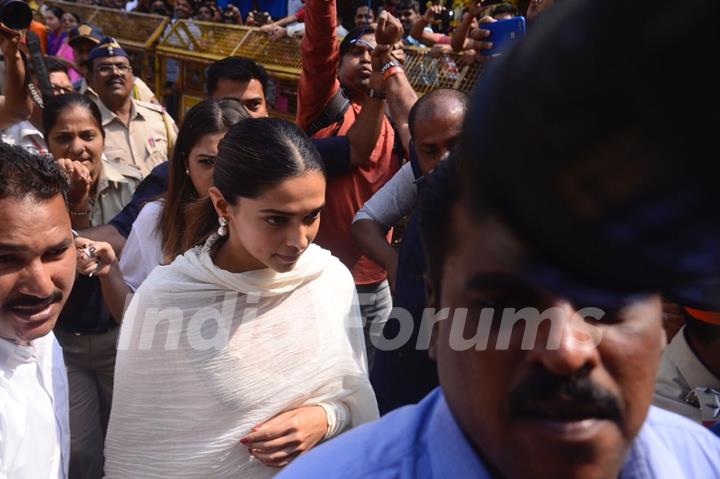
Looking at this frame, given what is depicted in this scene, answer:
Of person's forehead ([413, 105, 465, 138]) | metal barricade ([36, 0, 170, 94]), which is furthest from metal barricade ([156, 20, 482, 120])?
person's forehead ([413, 105, 465, 138])

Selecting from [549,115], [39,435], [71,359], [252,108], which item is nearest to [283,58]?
[252,108]

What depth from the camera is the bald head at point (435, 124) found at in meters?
2.65

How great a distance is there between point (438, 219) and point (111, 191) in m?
3.00

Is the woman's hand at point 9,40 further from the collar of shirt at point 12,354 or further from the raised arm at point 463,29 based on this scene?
the raised arm at point 463,29

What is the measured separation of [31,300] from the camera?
6.31 ft

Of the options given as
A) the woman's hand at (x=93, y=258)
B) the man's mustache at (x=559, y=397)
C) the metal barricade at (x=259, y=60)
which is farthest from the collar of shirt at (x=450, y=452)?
the metal barricade at (x=259, y=60)

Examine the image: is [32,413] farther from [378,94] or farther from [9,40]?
[9,40]

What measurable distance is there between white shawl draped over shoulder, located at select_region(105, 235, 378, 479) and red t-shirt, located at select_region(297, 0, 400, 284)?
3.43 ft

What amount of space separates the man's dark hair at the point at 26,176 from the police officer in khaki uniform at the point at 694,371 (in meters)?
1.72

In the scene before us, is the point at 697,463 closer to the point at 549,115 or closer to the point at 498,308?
the point at 498,308

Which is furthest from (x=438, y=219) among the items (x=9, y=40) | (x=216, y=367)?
(x=9, y=40)

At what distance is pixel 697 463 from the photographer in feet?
3.51

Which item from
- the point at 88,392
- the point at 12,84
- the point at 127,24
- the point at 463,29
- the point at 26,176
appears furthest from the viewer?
the point at 127,24

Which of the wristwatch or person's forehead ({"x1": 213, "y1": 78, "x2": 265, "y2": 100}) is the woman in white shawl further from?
person's forehead ({"x1": 213, "y1": 78, "x2": 265, "y2": 100})
